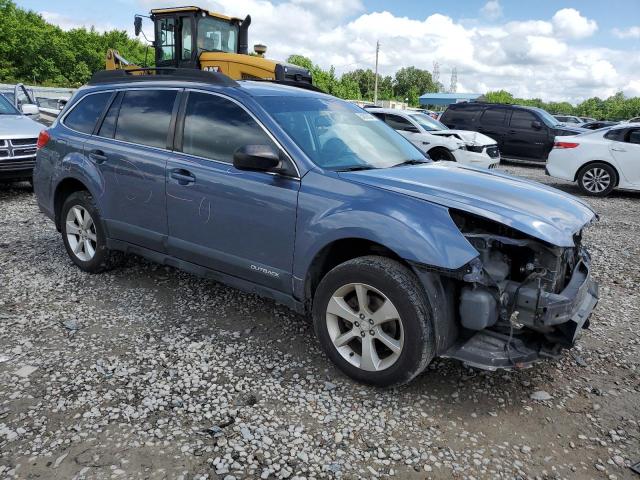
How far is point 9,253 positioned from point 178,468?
4165 mm

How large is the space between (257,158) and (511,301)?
5.77 ft

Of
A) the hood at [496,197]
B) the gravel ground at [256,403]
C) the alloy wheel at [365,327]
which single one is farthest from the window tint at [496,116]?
the alloy wheel at [365,327]

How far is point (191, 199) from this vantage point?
3814 mm

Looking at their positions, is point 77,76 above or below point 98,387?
above

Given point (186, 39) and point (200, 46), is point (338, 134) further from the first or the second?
point (186, 39)

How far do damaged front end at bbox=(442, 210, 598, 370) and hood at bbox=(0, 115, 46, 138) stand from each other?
7571mm

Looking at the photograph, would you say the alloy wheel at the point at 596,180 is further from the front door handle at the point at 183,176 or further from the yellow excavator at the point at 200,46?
the front door handle at the point at 183,176

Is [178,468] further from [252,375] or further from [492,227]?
[492,227]

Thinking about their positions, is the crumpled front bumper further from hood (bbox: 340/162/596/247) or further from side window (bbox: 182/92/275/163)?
side window (bbox: 182/92/275/163)

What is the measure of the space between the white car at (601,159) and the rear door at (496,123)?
4244mm

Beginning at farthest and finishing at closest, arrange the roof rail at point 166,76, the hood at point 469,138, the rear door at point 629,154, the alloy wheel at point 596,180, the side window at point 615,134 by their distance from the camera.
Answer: the hood at point 469,138, the alloy wheel at point 596,180, the side window at point 615,134, the rear door at point 629,154, the roof rail at point 166,76

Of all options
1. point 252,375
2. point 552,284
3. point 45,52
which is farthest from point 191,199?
point 45,52

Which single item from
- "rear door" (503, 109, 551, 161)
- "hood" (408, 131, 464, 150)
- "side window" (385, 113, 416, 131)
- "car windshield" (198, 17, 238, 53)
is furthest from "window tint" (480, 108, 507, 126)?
"car windshield" (198, 17, 238, 53)

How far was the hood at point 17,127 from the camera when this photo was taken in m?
7.91
